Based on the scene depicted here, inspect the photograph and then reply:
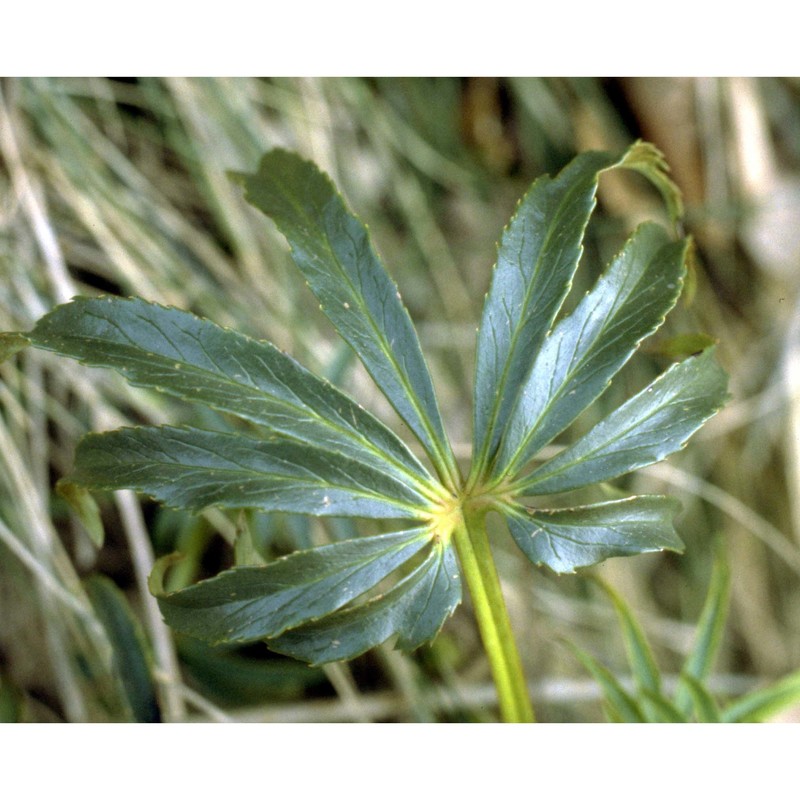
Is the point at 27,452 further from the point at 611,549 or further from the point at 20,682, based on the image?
the point at 611,549

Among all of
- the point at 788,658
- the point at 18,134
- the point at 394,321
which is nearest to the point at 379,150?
the point at 18,134

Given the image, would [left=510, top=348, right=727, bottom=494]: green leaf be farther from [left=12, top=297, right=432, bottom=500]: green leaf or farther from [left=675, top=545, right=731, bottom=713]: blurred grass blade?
[left=675, top=545, right=731, bottom=713]: blurred grass blade

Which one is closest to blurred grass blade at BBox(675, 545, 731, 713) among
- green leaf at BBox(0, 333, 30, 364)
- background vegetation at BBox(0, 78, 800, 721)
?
background vegetation at BBox(0, 78, 800, 721)

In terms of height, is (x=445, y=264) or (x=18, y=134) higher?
(x=18, y=134)

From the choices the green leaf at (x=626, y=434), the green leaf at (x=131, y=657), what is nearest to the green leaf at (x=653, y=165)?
the green leaf at (x=626, y=434)

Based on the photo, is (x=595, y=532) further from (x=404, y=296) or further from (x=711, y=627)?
(x=404, y=296)

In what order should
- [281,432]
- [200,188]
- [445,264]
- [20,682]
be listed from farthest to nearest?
[445,264], [200,188], [20,682], [281,432]

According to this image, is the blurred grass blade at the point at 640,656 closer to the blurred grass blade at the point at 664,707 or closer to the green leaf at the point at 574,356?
the blurred grass blade at the point at 664,707
